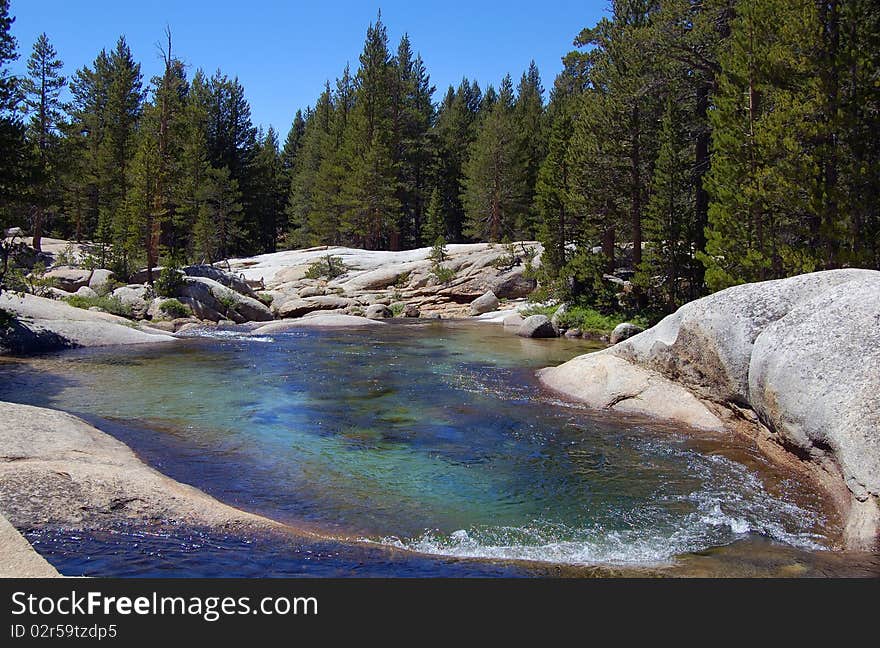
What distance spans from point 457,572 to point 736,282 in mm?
15473

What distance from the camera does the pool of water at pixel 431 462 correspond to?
6.68m

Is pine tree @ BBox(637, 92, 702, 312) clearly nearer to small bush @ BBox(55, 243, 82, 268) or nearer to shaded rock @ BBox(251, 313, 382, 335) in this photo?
shaded rock @ BBox(251, 313, 382, 335)

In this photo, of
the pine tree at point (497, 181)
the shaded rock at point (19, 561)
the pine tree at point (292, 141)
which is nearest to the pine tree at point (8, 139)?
the shaded rock at point (19, 561)

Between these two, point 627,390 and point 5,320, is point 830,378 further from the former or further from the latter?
point 5,320

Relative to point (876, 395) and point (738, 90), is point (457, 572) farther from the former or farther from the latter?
point (738, 90)

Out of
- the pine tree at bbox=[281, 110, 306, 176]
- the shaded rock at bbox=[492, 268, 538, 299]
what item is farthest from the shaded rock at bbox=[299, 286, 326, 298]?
the pine tree at bbox=[281, 110, 306, 176]

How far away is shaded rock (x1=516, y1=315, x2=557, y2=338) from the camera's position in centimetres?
2496

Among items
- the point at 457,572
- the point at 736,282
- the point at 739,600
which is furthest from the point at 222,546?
the point at 736,282

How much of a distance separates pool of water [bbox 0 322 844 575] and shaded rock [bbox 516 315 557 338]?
787 centimetres

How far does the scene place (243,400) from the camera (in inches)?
513

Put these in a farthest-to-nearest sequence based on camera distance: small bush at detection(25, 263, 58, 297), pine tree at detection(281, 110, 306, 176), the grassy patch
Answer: pine tree at detection(281, 110, 306, 176)
small bush at detection(25, 263, 58, 297)
the grassy patch

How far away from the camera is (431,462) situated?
9.41 meters

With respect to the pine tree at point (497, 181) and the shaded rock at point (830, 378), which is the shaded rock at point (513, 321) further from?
the pine tree at point (497, 181)

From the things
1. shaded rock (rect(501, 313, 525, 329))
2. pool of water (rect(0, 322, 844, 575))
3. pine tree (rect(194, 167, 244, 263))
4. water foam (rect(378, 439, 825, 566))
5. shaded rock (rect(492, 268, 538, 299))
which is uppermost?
pine tree (rect(194, 167, 244, 263))
